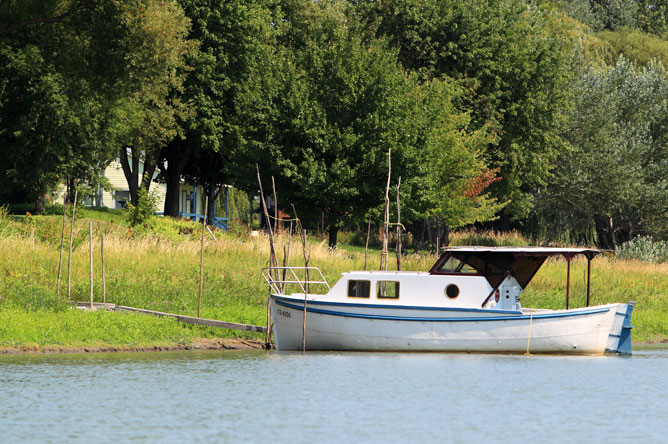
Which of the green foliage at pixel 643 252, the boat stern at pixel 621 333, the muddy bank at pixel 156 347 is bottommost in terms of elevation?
the muddy bank at pixel 156 347

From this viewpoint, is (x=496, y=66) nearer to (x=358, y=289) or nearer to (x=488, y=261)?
(x=488, y=261)

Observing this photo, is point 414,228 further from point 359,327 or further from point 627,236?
point 359,327

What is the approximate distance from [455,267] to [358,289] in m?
3.07

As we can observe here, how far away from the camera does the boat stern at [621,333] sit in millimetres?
30328

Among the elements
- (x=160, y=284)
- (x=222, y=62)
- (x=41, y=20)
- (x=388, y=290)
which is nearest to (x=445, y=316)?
(x=388, y=290)

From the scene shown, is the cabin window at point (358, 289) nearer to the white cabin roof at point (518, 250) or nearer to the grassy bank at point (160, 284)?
the white cabin roof at point (518, 250)

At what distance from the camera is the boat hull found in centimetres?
2944

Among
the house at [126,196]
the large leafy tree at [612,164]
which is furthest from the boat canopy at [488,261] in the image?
the house at [126,196]

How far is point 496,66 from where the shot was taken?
65875 mm

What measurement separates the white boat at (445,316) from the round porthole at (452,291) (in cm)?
3

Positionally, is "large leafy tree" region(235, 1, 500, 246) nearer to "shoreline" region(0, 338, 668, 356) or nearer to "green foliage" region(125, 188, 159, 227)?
"green foliage" region(125, 188, 159, 227)

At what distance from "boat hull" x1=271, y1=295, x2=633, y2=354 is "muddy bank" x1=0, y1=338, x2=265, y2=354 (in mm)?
1169

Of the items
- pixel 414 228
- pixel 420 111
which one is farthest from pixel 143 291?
pixel 414 228

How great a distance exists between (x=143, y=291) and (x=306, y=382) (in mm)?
11087
